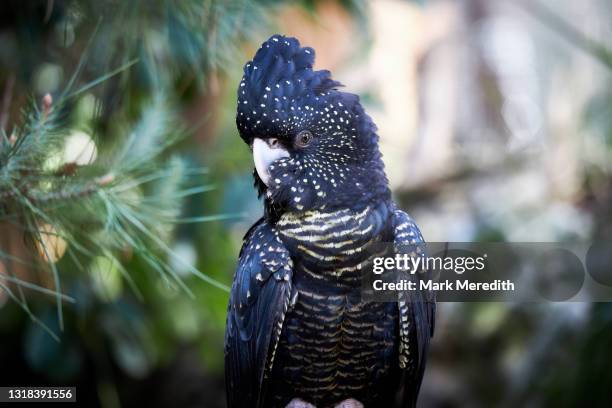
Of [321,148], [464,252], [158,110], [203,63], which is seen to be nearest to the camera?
[321,148]

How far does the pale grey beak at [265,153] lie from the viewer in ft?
5.92

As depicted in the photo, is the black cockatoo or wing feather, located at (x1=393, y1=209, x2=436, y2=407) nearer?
the black cockatoo

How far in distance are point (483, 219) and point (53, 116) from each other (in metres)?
3.93

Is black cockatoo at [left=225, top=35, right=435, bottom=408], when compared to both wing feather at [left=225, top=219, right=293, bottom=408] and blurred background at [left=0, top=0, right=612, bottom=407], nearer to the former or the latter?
wing feather at [left=225, top=219, right=293, bottom=408]

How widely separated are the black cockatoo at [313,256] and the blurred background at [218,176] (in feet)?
0.71

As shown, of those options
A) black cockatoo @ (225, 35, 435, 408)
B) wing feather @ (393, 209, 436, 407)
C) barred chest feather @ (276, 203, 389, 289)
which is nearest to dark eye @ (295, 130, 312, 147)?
black cockatoo @ (225, 35, 435, 408)

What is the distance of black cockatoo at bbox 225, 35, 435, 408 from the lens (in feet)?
5.86

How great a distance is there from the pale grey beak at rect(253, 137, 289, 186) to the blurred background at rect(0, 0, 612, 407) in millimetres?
227

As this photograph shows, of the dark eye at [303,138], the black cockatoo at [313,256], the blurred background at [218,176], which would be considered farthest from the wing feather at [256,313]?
the dark eye at [303,138]

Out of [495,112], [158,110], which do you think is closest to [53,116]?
[158,110]

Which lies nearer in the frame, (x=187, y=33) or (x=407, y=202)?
(x=187, y=33)

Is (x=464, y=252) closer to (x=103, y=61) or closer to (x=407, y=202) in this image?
(x=103, y=61)

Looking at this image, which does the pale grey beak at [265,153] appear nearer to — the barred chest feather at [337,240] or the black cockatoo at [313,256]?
the black cockatoo at [313,256]

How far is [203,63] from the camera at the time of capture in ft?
10.3
